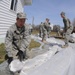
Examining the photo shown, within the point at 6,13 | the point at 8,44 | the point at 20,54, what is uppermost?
the point at 6,13

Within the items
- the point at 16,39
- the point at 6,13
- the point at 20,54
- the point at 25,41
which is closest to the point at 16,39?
the point at 16,39

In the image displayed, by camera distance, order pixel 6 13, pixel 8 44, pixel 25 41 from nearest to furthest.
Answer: pixel 8 44, pixel 25 41, pixel 6 13

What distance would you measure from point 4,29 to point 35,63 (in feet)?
25.9

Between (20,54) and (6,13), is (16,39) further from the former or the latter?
(6,13)

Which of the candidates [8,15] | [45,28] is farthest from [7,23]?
[45,28]

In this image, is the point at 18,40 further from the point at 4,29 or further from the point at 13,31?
the point at 4,29

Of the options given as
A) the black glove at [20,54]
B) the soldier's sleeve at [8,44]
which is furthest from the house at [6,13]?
the soldier's sleeve at [8,44]

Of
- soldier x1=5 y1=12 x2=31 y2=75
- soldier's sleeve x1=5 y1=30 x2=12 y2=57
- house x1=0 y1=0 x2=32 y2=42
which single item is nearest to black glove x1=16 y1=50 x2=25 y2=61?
soldier x1=5 y1=12 x2=31 y2=75

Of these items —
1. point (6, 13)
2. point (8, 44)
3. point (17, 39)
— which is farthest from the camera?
point (6, 13)

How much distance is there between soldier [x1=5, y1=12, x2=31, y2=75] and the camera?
4.01 metres

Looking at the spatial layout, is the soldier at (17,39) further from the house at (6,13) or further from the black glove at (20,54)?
the house at (6,13)

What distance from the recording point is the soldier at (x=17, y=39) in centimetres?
401

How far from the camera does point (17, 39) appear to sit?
438 cm

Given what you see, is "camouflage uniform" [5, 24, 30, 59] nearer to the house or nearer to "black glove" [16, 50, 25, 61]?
"black glove" [16, 50, 25, 61]
